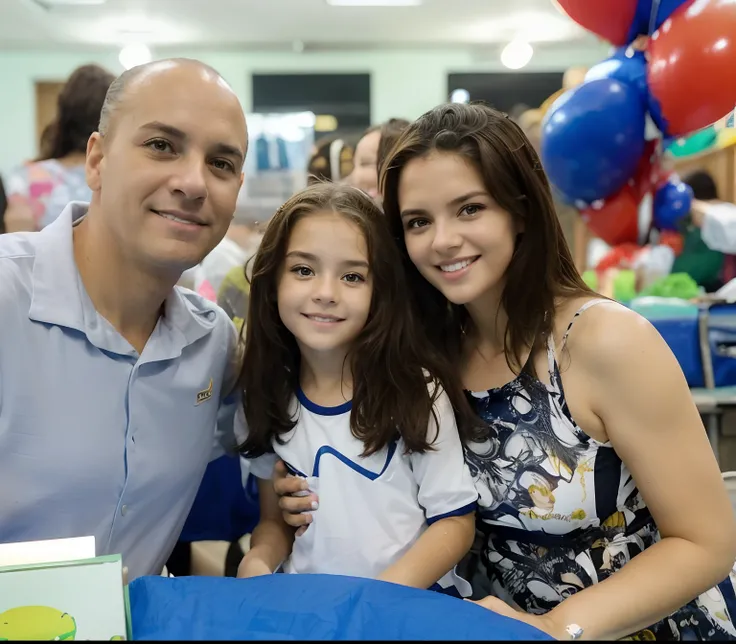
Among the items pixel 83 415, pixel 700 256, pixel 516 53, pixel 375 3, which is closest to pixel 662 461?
pixel 83 415

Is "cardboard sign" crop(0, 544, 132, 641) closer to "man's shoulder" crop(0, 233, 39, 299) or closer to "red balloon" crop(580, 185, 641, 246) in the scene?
"man's shoulder" crop(0, 233, 39, 299)

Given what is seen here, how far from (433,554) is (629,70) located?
6.80 feet

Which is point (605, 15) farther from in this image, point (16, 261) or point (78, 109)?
point (16, 261)

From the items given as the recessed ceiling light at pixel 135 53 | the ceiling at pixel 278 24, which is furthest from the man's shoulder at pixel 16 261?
the recessed ceiling light at pixel 135 53

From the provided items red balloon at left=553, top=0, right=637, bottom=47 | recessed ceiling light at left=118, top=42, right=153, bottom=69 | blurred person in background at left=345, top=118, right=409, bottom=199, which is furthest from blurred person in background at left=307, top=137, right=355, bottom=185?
recessed ceiling light at left=118, top=42, right=153, bottom=69

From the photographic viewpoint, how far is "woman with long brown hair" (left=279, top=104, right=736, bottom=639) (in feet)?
3.79

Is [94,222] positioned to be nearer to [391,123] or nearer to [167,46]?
[391,123]

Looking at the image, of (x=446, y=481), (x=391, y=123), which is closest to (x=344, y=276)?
(x=446, y=481)

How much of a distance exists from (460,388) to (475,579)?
37 centimetres

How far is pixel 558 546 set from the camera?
1263 millimetres

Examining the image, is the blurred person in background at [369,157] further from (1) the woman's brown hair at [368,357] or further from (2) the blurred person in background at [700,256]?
(2) the blurred person in background at [700,256]

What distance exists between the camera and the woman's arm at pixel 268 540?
4.11ft

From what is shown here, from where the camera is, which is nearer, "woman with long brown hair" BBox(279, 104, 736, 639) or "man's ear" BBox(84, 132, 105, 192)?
"woman with long brown hair" BBox(279, 104, 736, 639)

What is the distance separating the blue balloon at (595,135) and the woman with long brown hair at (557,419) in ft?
4.75
